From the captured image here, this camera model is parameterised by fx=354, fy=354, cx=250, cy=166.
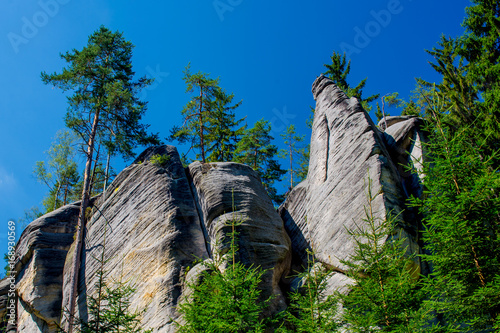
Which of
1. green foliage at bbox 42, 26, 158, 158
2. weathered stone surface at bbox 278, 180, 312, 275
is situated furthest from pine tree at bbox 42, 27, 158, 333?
weathered stone surface at bbox 278, 180, 312, 275

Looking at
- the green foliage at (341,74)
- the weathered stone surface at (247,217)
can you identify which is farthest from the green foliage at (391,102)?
the weathered stone surface at (247,217)

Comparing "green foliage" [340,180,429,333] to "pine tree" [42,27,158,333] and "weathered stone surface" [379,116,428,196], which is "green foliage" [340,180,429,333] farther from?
"pine tree" [42,27,158,333]

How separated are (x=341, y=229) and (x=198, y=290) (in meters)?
5.34

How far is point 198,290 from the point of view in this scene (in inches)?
406

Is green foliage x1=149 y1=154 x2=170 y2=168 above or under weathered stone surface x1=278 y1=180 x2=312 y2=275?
above

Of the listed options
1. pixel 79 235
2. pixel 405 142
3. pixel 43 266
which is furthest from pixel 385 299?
pixel 43 266

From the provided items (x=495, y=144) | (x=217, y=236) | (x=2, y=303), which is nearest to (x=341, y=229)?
(x=217, y=236)

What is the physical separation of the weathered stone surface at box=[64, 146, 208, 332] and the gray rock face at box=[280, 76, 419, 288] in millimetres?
4569

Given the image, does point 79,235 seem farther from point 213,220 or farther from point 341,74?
point 341,74

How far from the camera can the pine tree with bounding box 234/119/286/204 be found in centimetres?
2859

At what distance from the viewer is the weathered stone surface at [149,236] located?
13.0m

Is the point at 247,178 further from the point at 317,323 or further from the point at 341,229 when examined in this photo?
the point at 317,323

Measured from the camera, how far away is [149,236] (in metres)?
15.0

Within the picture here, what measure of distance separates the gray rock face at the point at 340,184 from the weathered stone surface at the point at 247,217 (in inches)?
55.9
